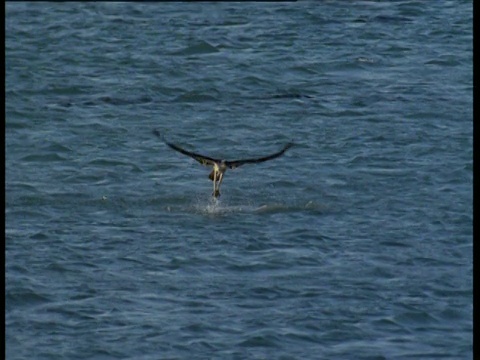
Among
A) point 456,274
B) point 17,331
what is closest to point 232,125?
point 456,274

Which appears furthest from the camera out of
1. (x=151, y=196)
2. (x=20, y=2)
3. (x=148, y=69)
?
(x=20, y=2)

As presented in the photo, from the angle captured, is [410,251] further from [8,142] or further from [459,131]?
[8,142]

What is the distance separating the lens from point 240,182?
22.8 meters

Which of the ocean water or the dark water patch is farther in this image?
the dark water patch

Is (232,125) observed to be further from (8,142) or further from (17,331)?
(17,331)

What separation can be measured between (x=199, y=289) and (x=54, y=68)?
11.8 m

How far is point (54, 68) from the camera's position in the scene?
95.4 feet

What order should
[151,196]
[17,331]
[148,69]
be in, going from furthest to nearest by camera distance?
[148,69], [151,196], [17,331]

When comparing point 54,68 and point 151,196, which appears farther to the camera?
point 54,68

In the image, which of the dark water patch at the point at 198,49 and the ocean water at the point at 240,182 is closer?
the ocean water at the point at 240,182

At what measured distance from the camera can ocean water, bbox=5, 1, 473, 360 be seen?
1709 centimetres

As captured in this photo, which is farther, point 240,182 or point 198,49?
point 198,49

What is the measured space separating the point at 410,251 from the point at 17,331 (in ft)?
17.5

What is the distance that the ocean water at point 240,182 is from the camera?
1709cm
